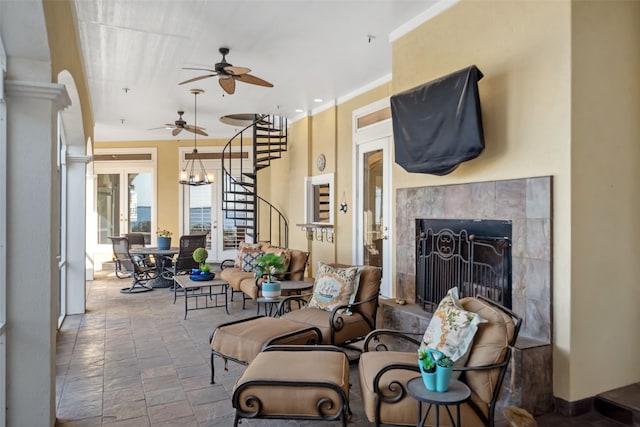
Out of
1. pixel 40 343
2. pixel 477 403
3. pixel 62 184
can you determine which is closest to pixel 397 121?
pixel 477 403

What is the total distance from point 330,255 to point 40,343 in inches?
213

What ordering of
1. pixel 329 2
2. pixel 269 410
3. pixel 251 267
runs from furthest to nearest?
pixel 251 267
pixel 329 2
pixel 269 410

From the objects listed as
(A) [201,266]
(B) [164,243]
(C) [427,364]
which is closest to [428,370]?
(C) [427,364]

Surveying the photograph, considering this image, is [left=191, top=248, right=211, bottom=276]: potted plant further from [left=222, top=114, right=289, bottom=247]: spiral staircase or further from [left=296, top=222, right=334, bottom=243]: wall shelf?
[left=222, top=114, right=289, bottom=247]: spiral staircase

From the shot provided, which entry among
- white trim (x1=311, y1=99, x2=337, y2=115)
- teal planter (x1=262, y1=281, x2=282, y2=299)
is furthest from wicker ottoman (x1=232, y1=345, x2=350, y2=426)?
white trim (x1=311, y1=99, x2=337, y2=115)

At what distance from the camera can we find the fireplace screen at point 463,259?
337cm

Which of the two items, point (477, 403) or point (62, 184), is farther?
point (62, 184)

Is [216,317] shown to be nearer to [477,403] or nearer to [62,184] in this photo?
[62,184]

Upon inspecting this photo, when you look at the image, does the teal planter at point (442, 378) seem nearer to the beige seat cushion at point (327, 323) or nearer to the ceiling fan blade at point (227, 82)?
the beige seat cushion at point (327, 323)

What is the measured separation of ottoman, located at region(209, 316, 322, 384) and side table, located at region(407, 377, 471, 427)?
137 cm

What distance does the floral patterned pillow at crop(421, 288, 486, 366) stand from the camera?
2346 mm

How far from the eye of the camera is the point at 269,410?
2.43 m

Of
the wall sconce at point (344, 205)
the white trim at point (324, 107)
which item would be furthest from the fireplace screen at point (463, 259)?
the white trim at point (324, 107)

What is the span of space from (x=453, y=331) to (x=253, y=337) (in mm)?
1569
